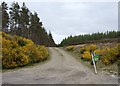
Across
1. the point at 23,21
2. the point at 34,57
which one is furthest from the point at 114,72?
the point at 23,21

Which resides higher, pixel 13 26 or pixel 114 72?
pixel 13 26

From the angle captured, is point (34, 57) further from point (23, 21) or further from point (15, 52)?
point (23, 21)

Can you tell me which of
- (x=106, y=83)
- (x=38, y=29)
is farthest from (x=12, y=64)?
(x=38, y=29)

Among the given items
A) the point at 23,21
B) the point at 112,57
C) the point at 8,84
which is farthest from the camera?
the point at 23,21

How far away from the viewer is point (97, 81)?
1661 cm

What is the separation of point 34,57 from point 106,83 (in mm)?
14689

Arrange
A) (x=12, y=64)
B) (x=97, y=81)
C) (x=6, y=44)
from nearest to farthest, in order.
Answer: (x=97, y=81) < (x=12, y=64) < (x=6, y=44)

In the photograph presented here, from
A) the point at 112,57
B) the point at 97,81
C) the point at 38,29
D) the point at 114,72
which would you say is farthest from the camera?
the point at 38,29

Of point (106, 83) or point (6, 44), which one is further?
point (6, 44)

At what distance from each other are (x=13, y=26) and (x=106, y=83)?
5702 cm

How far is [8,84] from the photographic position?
15.2 m

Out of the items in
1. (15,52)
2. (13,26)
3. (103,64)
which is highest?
(13,26)

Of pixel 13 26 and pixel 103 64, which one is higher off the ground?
pixel 13 26

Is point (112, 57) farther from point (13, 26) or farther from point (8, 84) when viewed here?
point (13, 26)
